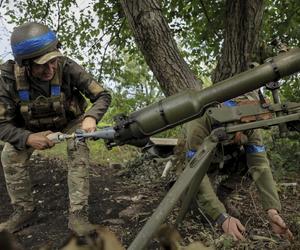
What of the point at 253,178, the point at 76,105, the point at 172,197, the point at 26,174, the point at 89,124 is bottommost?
the point at 253,178

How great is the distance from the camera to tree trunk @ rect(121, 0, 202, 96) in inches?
180

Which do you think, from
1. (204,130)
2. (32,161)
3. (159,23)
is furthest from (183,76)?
(32,161)

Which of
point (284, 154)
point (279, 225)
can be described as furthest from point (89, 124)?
point (284, 154)

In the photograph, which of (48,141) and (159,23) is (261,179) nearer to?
(48,141)

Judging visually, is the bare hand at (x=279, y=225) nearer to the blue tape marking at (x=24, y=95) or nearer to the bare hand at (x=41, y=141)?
the bare hand at (x=41, y=141)

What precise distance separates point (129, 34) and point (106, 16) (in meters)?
0.42

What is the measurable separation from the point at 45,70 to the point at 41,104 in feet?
0.99

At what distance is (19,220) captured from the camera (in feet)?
14.7

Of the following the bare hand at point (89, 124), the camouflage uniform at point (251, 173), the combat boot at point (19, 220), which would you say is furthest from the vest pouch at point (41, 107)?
the camouflage uniform at point (251, 173)

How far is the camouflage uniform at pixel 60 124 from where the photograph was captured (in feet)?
13.4

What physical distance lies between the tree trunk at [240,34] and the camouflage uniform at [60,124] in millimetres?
1576

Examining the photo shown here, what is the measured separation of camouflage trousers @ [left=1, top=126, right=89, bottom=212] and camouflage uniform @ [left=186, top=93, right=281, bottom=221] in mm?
1000

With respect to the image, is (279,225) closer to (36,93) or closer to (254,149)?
(254,149)

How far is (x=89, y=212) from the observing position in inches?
183
